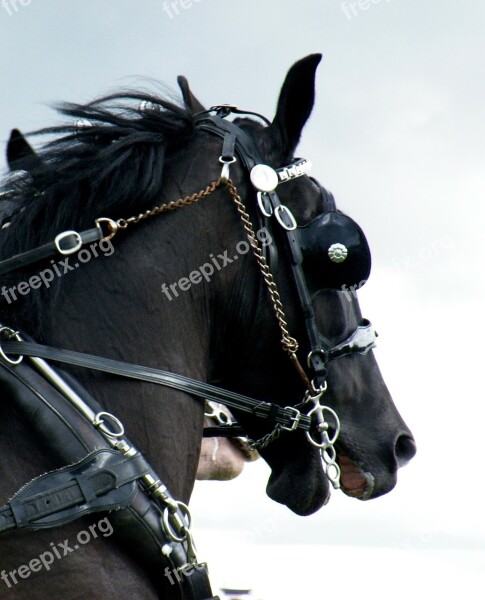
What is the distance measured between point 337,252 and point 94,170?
943 millimetres

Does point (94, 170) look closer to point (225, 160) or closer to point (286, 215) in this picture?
point (225, 160)

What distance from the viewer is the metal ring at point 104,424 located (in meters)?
2.71

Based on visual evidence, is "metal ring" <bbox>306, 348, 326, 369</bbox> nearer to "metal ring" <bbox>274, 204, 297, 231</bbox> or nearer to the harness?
the harness

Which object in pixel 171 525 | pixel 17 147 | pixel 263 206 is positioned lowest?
pixel 171 525

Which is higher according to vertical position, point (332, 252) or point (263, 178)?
point (263, 178)

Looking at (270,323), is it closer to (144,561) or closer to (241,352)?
(241,352)

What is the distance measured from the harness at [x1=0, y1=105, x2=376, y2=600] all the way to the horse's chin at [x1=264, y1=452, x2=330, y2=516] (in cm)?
11

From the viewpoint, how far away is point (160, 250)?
3.08 metres

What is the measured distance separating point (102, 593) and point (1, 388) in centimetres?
68

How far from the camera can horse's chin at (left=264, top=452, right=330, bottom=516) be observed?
346cm

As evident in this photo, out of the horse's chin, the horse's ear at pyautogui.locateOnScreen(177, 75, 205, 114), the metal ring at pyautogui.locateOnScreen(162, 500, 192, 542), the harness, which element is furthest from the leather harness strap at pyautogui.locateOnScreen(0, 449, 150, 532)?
the horse's ear at pyautogui.locateOnScreen(177, 75, 205, 114)

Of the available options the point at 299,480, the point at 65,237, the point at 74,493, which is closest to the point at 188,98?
the point at 65,237

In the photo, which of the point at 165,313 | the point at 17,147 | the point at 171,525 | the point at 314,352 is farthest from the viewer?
the point at 17,147

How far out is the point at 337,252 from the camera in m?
3.31
